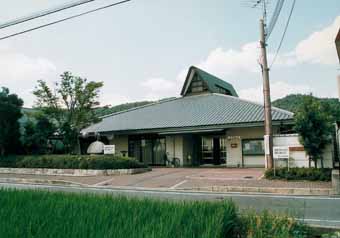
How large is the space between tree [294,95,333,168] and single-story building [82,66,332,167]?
5.39 metres

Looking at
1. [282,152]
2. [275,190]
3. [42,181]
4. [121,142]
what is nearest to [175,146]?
[121,142]

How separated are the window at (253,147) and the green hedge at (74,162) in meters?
7.07

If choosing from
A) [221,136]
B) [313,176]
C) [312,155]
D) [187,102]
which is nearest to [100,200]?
[313,176]

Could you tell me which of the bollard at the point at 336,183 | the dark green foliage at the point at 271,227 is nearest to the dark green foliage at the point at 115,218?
the dark green foliage at the point at 271,227

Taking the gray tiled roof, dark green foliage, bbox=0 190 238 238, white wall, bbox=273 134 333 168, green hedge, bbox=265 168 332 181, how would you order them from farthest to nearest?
the gray tiled roof → white wall, bbox=273 134 333 168 → green hedge, bbox=265 168 332 181 → dark green foliage, bbox=0 190 238 238

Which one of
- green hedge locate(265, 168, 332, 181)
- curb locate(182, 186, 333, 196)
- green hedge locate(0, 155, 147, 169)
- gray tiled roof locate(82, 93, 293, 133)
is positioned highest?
gray tiled roof locate(82, 93, 293, 133)

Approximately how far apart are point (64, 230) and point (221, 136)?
2264 cm

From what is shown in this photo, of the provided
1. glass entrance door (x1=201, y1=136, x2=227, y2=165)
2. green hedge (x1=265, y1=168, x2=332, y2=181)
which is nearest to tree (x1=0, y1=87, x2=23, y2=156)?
glass entrance door (x1=201, y1=136, x2=227, y2=165)

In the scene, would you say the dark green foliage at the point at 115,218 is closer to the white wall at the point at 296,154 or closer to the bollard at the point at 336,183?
the bollard at the point at 336,183

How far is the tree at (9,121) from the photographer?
2584 centimetres

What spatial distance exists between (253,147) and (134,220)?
20437 mm

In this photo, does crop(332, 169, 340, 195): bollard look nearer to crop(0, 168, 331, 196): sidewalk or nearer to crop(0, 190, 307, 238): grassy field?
crop(0, 168, 331, 196): sidewalk

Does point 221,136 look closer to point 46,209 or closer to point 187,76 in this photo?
point 187,76

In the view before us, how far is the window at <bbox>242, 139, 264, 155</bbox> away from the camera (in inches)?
918
